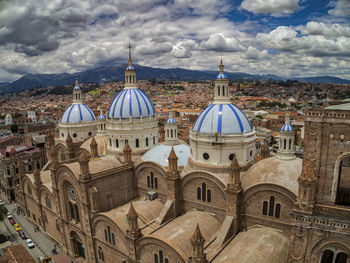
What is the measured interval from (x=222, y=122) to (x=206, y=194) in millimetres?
6926

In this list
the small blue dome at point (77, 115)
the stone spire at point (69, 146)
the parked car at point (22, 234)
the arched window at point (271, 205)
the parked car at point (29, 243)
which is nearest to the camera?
the arched window at point (271, 205)

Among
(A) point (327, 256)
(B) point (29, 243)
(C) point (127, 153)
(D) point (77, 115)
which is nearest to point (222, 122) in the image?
(C) point (127, 153)

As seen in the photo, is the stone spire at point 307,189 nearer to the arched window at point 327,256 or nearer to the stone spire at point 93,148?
the arched window at point 327,256

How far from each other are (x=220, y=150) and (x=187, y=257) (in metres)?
9.79

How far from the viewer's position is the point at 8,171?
4862 cm

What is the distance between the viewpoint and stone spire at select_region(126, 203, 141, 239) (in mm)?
20922

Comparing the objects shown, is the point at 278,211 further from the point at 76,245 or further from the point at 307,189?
the point at 76,245

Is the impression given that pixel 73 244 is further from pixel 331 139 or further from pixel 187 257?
pixel 331 139

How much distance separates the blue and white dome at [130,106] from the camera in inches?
1257

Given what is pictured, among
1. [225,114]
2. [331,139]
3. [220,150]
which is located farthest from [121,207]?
[331,139]

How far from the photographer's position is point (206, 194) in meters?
23.1

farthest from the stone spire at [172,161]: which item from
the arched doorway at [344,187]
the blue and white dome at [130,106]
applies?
the arched doorway at [344,187]

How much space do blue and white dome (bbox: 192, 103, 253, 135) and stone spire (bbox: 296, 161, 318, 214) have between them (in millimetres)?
10572

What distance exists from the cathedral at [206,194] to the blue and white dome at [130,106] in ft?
0.44
